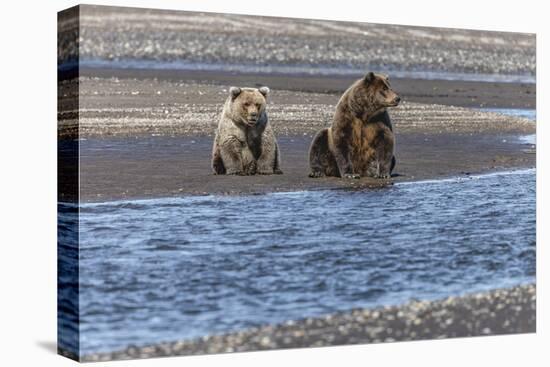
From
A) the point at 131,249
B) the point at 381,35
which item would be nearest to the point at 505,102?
the point at 381,35

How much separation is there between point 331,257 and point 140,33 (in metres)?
3.09

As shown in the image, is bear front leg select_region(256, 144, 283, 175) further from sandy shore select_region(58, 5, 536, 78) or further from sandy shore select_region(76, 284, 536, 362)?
sandy shore select_region(76, 284, 536, 362)

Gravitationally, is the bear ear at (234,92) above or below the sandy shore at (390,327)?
above

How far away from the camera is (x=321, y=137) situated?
46.7 ft

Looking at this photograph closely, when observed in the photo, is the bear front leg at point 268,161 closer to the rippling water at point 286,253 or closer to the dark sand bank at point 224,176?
the dark sand bank at point 224,176

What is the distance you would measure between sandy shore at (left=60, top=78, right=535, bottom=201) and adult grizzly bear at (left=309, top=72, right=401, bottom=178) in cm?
11

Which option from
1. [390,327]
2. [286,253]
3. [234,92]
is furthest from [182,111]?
[390,327]

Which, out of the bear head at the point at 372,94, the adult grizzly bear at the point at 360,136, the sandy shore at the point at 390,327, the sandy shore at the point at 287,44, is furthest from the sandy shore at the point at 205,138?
the sandy shore at the point at 390,327

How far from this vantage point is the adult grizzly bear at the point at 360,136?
14242 millimetres

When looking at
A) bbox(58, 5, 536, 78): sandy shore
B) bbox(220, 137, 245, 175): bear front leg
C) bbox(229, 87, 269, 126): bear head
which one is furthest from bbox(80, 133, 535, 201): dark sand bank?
bbox(58, 5, 536, 78): sandy shore

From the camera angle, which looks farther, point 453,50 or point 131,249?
point 453,50

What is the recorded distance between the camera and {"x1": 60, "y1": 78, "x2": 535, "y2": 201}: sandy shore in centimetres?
1266

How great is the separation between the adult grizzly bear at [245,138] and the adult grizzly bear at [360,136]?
1.70ft

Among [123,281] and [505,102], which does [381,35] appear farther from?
[123,281]
